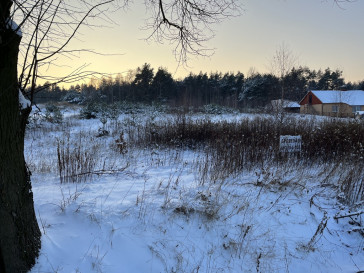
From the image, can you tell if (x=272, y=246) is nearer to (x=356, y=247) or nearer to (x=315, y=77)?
(x=356, y=247)

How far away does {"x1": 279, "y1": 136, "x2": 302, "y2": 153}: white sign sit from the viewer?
16.5 ft

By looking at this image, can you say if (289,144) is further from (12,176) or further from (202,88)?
(202,88)

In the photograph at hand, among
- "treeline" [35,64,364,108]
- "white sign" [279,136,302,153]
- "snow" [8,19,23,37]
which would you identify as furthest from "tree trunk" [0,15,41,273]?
"treeline" [35,64,364,108]

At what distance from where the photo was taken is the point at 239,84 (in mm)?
46875

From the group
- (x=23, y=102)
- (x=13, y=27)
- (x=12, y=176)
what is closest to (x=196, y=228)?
(x=12, y=176)

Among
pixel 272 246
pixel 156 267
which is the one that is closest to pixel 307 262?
pixel 272 246

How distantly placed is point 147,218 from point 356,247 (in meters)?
2.42

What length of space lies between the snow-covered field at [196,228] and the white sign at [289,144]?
58.6 inches

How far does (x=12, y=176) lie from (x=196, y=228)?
1.82 meters

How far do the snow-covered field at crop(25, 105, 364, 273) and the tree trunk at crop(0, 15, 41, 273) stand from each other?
261 mm

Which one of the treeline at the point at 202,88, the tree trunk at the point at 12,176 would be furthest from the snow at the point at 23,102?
the treeline at the point at 202,88

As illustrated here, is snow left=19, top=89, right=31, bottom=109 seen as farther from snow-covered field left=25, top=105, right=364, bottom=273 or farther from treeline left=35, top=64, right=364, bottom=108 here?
treeline left=35, top=64, right=364, bottom=108

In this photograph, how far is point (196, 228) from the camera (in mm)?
2520

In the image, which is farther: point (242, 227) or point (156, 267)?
point (242, 227)
